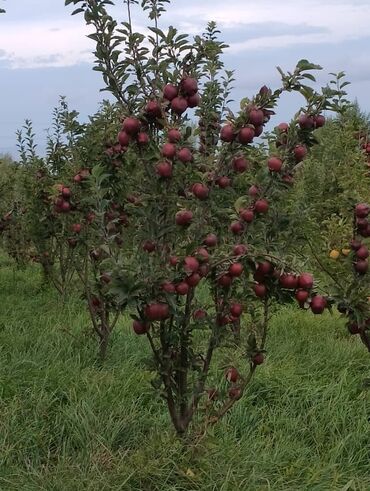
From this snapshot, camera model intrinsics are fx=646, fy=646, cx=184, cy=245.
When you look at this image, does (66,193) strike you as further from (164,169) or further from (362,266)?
(362,266)

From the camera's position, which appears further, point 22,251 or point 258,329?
point 22,251

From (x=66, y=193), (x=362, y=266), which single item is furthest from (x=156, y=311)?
(x=66, y=193)

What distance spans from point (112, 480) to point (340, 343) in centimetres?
276

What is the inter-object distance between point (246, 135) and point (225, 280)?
0.56 m

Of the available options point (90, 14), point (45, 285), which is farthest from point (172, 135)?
point (45, 285)

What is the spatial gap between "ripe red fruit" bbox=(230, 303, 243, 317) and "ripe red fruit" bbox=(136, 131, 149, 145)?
2.38 feet

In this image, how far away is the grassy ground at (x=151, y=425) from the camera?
280cm

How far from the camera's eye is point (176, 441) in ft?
9.52

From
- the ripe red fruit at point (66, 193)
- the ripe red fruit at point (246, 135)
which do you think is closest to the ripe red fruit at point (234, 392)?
the ripe red fruit at point (246, 135)

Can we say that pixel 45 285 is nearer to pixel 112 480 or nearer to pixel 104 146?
pixel 104 146

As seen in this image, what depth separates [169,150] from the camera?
233 centimetres

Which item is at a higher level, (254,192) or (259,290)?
(254,192)

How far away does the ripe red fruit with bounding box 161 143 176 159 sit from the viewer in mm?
2328

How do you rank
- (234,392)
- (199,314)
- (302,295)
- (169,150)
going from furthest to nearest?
1. (234,392)
2. (199,314)
3. (302,295)
4. (169,150)
